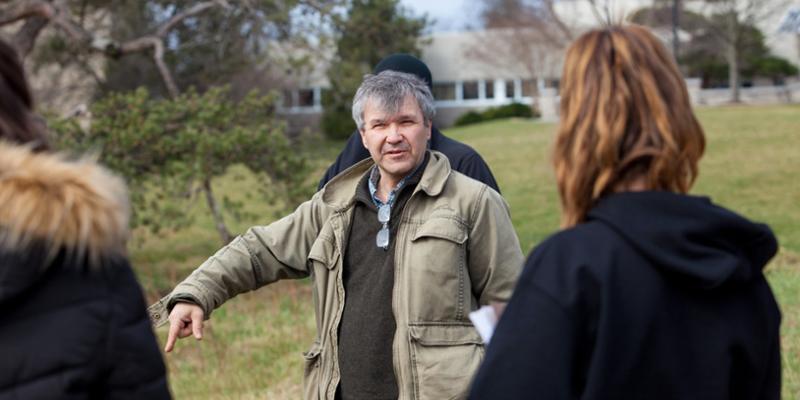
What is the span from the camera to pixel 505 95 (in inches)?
2395

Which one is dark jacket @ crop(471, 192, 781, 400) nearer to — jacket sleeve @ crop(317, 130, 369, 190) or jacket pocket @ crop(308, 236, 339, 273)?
jacket pocket @ crop(308, 236, 339, 273)

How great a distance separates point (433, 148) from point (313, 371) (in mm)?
1518

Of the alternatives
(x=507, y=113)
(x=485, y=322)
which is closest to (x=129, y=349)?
(x=485, y=322)

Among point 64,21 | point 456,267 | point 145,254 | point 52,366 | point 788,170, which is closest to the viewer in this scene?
point 52,366

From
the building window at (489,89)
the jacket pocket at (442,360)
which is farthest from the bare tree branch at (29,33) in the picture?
the building window at (489,89)

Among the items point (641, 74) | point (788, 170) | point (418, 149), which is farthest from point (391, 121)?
point (788, 170)

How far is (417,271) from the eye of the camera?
11.6ft

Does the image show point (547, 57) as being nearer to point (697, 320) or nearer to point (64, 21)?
point (64, 21)

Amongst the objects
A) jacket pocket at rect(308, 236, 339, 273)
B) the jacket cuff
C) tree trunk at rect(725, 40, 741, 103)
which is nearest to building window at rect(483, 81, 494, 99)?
tree trunk at rect(725, 40, 741, 103)

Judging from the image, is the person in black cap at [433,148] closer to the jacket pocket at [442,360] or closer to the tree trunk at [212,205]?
the jacket pocket at [442,360]

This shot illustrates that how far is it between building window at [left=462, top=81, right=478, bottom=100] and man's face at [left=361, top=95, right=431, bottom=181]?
2266 inches

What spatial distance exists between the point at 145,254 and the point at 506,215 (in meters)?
14.0

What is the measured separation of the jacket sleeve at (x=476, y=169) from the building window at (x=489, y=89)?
5694 centimetres

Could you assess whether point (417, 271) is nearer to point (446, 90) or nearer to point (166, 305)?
point (166, 305)
